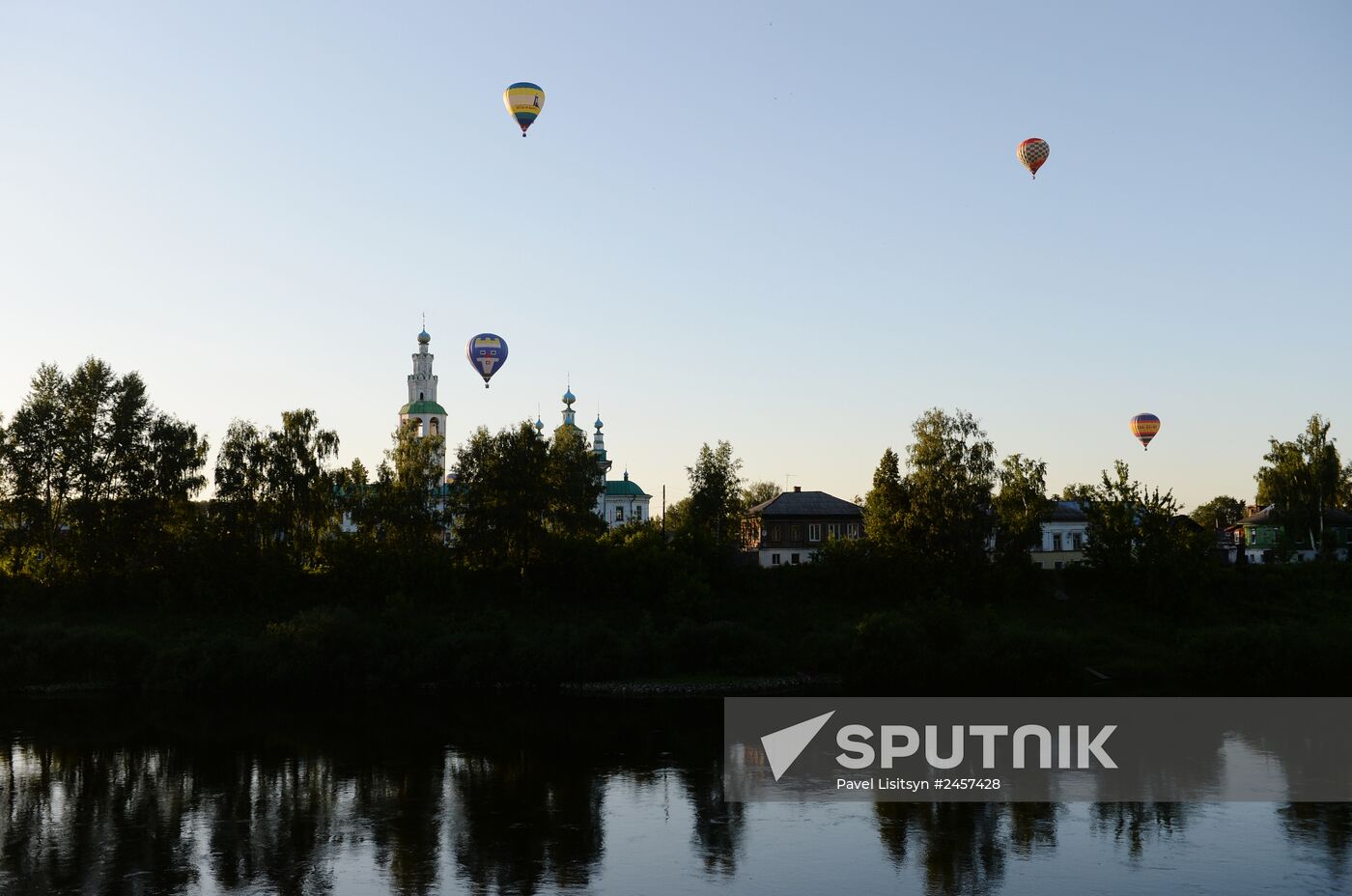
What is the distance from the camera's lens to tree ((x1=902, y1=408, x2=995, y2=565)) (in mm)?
61812

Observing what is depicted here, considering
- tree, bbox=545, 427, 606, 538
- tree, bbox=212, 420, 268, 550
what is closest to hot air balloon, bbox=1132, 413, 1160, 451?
tree, bbox=545, 427, 606, 538

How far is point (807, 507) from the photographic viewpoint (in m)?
82.9

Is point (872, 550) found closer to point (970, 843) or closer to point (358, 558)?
point (358, 558)

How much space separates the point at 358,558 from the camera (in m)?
60.8

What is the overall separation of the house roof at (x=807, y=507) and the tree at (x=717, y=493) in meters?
1.73

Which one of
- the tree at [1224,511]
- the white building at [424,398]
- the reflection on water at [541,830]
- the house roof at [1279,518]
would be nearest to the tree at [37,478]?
the reflection on water at [541,830]

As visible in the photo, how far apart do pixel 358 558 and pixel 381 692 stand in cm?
1124

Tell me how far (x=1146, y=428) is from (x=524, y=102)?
43923 millimetres

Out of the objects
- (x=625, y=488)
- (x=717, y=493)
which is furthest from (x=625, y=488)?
(x=717, y=493)

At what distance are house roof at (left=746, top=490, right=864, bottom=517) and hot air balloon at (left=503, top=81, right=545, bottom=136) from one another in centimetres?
3273

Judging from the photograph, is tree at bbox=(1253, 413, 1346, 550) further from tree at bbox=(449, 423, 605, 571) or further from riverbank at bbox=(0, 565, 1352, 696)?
tree at bbox=(449, 423, 605, 571)

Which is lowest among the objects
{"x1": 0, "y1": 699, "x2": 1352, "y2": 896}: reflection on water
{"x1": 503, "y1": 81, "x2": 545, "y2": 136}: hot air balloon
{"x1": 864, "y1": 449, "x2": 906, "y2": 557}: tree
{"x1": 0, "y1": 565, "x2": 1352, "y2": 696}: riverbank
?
{"x1": 0, "y1": 699, "x2": 1352, "y2": 896}: reflection on water

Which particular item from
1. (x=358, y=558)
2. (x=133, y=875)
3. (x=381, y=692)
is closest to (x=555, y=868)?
(x=133, y=875)

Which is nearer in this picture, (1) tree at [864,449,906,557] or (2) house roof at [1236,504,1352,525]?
(1) tree at [864,449,906,557]
